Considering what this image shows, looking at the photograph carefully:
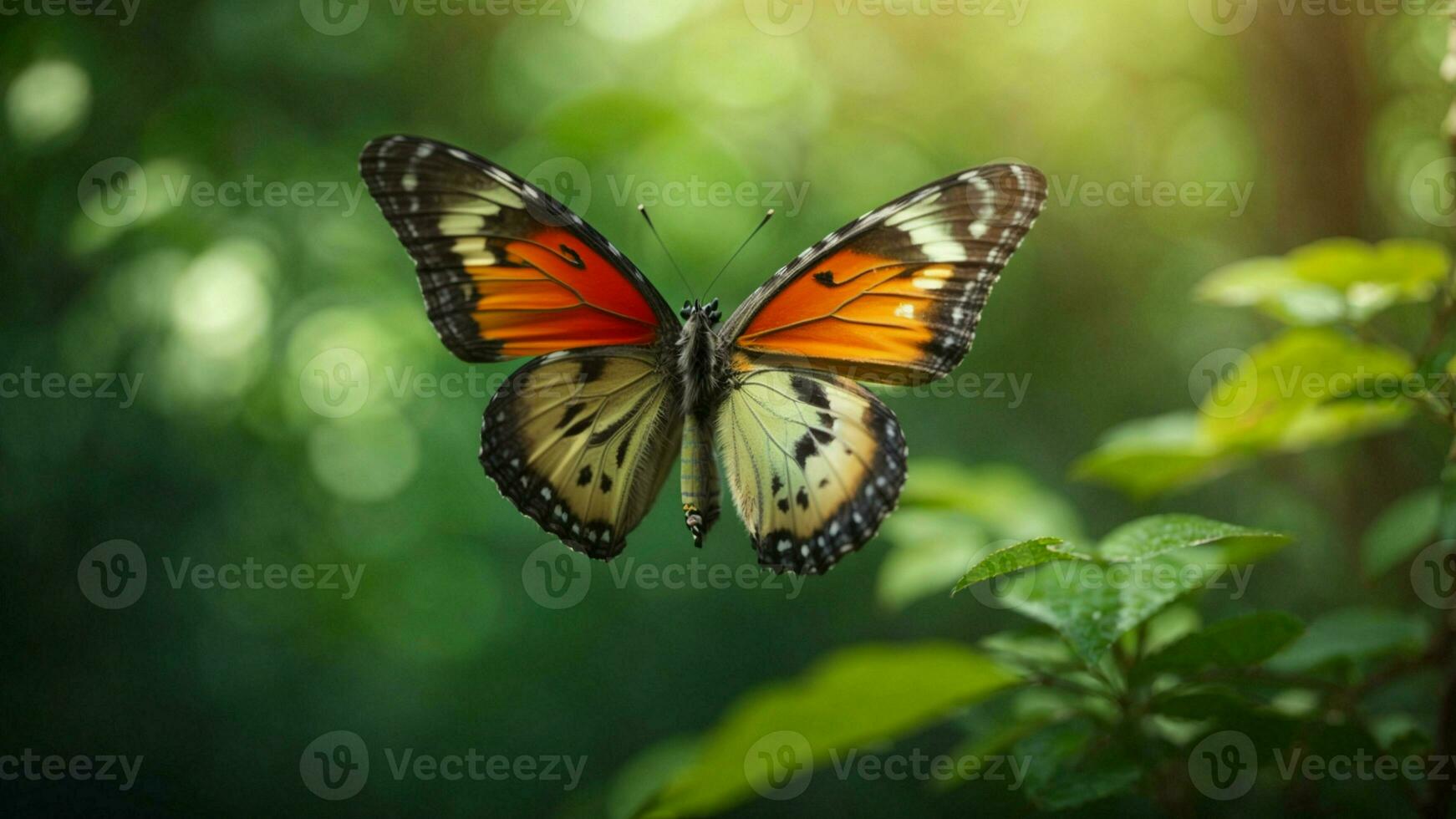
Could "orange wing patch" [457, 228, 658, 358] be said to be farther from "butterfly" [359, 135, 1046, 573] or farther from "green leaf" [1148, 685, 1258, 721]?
"green leaf" [1148, 685, 1258, 721]

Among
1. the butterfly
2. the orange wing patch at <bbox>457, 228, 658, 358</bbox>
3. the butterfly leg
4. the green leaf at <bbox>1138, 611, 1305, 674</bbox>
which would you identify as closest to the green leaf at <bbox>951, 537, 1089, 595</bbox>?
the green leaf at <bbox>1138, 611, 1305, 674</bbox>

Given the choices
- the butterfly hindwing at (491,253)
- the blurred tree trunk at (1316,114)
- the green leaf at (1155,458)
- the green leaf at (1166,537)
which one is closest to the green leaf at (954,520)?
the green leaf at (1155,458)

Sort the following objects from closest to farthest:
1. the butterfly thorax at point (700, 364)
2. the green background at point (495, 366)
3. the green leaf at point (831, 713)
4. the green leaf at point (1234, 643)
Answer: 1. the green leaf at point (831, 713)
2. the green leaf at point (1234, 643)
3. the butterfly thorax at point (700, 364)
4. the green background at point (495, 366)

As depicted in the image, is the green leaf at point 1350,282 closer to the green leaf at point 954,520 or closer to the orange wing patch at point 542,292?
the green leaf at point 954,520

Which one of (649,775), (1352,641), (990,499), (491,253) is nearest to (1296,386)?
(1352,641)

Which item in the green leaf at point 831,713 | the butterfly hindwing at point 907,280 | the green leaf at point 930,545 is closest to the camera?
the green leaf at point 831,713

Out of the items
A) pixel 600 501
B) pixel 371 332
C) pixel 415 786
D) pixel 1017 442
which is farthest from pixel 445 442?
pixel 1017 442
